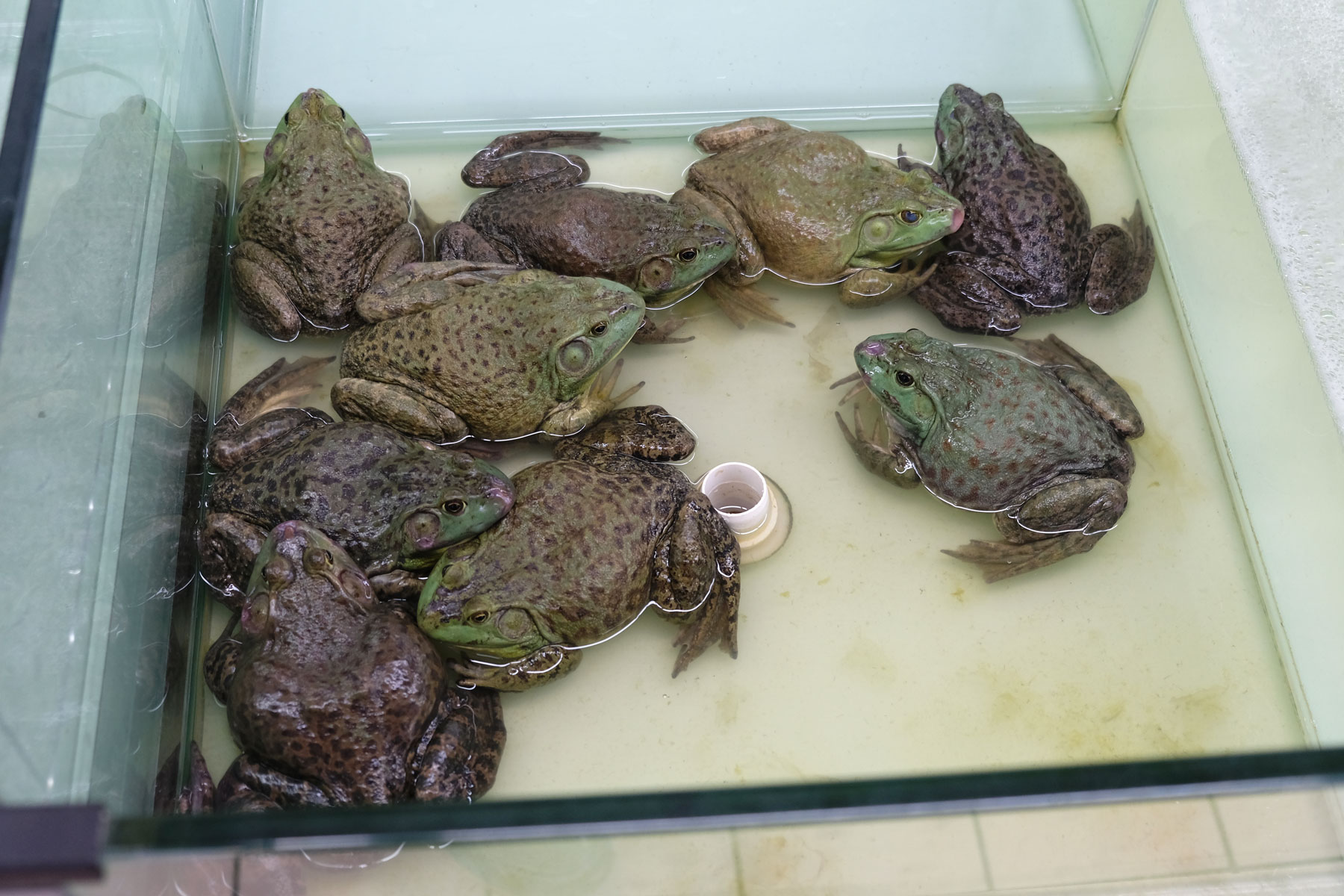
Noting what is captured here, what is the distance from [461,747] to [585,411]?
120 cm

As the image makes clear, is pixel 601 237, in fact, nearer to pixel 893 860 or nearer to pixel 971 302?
pixel 971 302

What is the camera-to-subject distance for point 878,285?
12.3 feet

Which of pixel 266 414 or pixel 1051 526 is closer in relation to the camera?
pixel 1051 526

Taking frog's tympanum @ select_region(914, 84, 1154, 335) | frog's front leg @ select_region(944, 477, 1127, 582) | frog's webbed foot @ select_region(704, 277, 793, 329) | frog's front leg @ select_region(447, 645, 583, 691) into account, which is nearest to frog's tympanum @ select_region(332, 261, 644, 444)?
frog's webbed foot @ select_region(704, 277, 793, 329)

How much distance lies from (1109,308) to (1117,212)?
0.58 meters

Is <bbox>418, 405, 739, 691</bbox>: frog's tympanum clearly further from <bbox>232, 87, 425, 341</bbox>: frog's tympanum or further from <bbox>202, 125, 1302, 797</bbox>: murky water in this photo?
<bbox>232, 87, 425, 341</bbox>: frog's tympanum

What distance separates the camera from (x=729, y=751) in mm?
3082

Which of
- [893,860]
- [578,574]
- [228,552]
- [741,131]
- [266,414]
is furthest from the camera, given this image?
[741,131]

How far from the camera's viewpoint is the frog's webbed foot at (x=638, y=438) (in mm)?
3389

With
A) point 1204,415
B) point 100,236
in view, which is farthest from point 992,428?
point 100,236

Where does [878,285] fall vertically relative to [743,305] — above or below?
above

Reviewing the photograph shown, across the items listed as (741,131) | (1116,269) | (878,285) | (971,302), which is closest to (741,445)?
(878,285)

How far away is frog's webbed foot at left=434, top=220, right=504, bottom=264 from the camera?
3.64m

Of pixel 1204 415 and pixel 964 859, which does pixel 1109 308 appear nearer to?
pixel 1204 415
